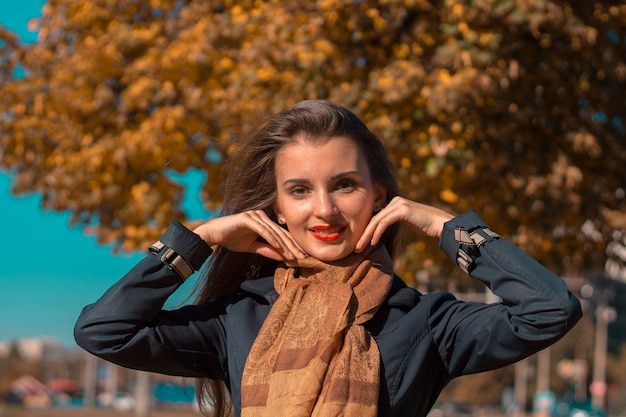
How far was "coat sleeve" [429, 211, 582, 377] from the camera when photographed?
2566 millimetres

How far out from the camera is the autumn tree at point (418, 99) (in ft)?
25.2

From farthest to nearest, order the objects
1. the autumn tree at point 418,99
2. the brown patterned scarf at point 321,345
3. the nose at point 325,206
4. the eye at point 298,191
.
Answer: the autumn tree at point 418,99
the eye at point 298,191
the nose at point 325,206
the brown patterned scarf at point 321,345

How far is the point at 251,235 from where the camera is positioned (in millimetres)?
2939

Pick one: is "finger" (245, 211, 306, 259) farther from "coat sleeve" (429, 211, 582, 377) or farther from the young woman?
"coat sleeve" (429, 211, 582, 377)

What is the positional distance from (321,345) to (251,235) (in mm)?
444

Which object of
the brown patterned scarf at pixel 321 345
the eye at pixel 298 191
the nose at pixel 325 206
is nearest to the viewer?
the brown patterned scarf at pixel 321 345

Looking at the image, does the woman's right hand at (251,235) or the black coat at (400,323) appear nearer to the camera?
the black coat at (400,323)

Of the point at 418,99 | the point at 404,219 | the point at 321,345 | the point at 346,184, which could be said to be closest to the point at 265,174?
the point at 346,184

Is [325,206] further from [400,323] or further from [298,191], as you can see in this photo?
[400,323]

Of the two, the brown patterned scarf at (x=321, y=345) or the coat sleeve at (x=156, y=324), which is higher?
the coat sleeve at (x=156, y=324)

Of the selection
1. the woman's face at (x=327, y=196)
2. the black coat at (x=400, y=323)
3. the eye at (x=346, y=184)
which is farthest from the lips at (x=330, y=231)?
the black coat at (x=400, y=323)

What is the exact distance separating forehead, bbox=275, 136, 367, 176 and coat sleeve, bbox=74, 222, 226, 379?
33 cm

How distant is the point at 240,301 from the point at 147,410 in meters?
13.7

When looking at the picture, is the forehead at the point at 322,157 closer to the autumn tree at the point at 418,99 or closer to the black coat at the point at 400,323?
the black coat at the point at 400,323
